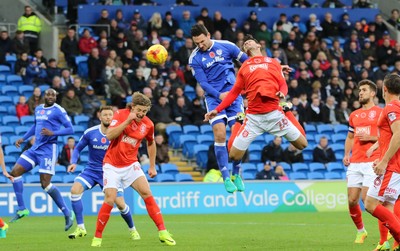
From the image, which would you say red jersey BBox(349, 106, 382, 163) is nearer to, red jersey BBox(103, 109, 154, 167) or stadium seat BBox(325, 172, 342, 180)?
red jersey BBox(103, 109, 154, 167)

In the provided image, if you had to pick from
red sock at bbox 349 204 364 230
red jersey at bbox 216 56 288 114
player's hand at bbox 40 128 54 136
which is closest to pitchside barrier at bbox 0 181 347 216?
player's hand at bbox 40 128 54 136

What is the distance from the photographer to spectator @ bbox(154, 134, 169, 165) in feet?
82.3

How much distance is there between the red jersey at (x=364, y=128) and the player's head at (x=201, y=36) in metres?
2.51

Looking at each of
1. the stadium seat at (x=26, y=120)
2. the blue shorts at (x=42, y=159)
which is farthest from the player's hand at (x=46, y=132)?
the stadium seat at (x=26, y=120)

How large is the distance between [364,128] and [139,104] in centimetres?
348

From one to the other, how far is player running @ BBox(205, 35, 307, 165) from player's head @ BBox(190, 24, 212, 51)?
1056 mm

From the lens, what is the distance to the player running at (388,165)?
37.5 ft

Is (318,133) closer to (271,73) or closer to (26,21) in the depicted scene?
(26,21)

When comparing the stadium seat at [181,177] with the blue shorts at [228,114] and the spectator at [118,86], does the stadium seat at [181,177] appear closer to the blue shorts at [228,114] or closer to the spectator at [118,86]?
the spectator at [118,86]

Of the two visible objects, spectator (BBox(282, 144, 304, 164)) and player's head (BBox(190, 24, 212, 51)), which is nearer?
player's head (BBox(190, 24, 212, 51))

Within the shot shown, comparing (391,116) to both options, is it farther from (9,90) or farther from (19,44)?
(19,44)

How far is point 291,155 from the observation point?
26.9 m

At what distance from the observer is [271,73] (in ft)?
45.0

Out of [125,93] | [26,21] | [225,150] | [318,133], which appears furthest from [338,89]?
[225,150]
